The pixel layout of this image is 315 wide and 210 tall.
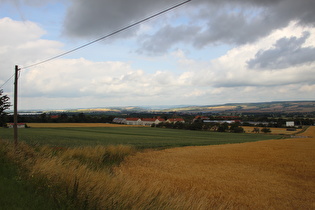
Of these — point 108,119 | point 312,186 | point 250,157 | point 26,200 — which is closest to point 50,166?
point 26,200

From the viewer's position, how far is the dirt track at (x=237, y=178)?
10.3 meters

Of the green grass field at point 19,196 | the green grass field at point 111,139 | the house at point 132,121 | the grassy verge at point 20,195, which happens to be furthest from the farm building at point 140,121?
the green grass field at point 19,196

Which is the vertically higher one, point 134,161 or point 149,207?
point 149,207

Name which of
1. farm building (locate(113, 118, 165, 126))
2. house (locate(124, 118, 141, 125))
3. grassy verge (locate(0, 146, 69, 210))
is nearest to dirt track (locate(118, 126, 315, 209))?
grassy verge (locate(0, 146, 69, 210))

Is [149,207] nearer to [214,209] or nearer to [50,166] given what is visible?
[214,209]

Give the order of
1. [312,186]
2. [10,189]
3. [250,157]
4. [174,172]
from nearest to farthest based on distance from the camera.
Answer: [10,189] < [312,186] < [174,172] < [250,157]

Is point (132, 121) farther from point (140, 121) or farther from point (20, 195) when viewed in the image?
point (20, 195)

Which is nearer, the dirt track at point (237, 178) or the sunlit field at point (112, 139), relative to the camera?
the dirt track at point (237, 178)

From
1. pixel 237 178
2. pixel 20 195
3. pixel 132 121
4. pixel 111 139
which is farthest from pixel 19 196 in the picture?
pixel 132 121

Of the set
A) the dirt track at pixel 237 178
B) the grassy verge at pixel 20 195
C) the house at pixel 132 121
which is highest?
the grassy verge at pixel 20 195

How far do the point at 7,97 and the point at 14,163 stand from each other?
155 ft

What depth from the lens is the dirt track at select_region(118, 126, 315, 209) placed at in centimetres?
1029

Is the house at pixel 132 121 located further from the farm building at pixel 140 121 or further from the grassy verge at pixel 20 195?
the grassy verge at pixel 20 195

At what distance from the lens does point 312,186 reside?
12461 mm
